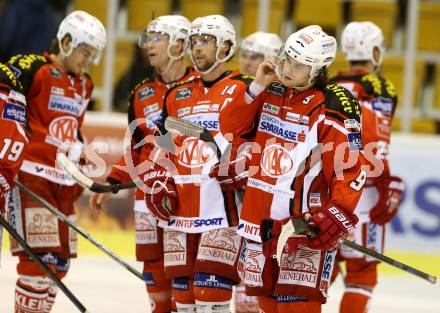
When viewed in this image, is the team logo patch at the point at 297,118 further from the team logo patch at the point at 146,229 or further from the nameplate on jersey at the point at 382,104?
the nameplate on jersey at the point at 382,104

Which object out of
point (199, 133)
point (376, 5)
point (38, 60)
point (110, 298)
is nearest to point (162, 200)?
point (199, 133)

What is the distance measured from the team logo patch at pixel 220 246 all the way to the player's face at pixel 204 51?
76cm

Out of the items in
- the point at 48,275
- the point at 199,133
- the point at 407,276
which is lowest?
the point at 407,276

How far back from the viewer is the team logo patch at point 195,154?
5.36 meters

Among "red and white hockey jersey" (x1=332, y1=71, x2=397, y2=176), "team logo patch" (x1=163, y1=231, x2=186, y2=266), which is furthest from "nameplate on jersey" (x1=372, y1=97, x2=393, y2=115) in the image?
"team logo patch" (x1=163, y1=231, x2=186, y2=266)

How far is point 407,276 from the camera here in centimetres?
888

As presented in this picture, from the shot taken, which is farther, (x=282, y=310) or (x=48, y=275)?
(x=48, y=275)

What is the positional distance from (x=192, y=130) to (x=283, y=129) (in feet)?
1.84

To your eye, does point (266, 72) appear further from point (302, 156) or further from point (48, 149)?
point (48, 149)

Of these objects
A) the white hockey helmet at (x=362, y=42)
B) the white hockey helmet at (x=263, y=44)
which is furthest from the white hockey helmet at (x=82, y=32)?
the white hockey helmet at (x=362, y=42)

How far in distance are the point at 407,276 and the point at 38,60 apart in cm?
396

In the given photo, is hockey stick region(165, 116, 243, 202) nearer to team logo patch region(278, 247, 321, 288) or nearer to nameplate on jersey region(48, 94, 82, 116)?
team logo patch region(278, 247, 321, 288)

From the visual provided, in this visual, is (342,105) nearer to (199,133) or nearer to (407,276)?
(199,133)

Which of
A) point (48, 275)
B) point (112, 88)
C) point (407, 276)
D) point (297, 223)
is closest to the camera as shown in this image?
point (297, 223)
